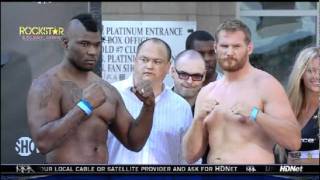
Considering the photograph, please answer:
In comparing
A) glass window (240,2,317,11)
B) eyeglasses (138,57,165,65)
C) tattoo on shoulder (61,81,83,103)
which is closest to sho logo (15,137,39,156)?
tattoo on shoulder (61,81,83,103)

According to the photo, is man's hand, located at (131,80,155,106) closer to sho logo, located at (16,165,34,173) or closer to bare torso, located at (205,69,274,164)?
bare torso, located at (205,69,274,164)

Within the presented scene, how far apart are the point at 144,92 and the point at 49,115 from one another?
1.62 feet

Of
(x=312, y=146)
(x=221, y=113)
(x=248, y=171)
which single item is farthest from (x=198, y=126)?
(x=312, y=146)

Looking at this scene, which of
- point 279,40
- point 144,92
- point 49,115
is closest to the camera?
point 49,115

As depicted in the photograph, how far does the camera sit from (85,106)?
314 centimetres

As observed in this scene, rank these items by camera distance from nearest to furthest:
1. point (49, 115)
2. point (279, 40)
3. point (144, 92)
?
1. point (49, 115)
2. point (144, 92)
3. point (279, 40)

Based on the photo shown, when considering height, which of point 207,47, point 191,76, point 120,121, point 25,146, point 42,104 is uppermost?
point 207,47

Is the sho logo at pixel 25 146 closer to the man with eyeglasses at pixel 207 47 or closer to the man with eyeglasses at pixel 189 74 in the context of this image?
the man with eyeglasses at pixel 189 74

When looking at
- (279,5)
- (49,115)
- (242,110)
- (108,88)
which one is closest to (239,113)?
(242,110)

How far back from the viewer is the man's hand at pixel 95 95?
317 cm

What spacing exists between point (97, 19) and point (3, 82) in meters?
0.58

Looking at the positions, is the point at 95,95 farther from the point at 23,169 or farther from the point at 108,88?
the point at 23,169

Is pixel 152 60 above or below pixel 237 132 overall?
above

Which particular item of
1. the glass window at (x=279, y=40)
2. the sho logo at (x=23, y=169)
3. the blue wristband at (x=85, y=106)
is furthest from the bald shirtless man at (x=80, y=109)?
the glass window at (x=279, y=40)
